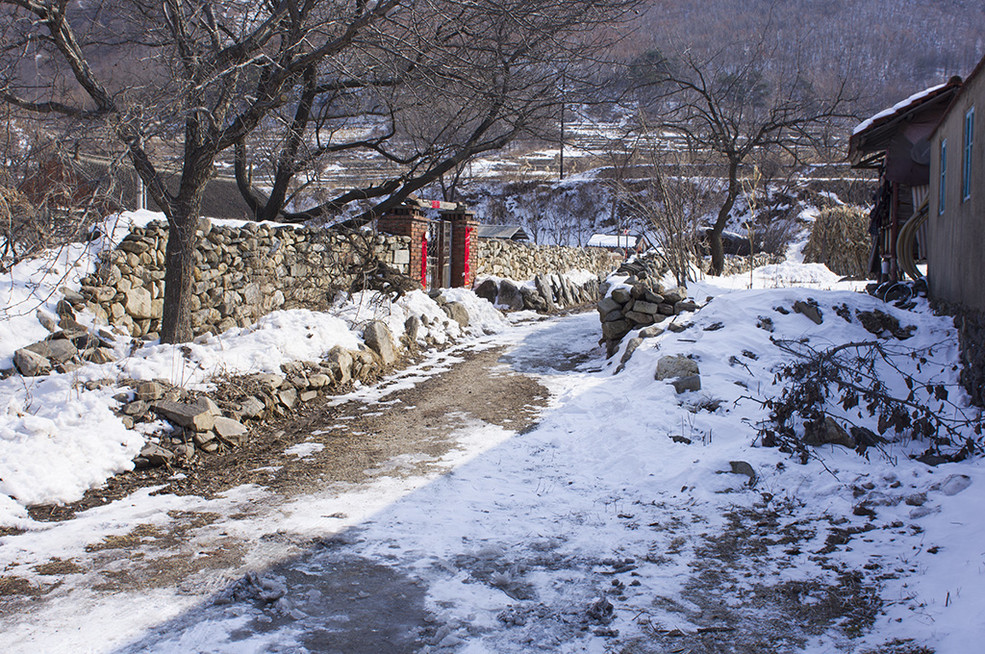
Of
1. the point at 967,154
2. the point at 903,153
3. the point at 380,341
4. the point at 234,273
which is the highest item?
the point at 903,153

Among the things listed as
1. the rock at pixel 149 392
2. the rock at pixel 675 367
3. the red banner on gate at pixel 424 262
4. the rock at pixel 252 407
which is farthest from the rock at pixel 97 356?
the red banner on gate at pixel 424 262

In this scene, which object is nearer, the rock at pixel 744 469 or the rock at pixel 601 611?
the rock at pixel 601 611

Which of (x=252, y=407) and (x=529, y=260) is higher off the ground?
(x=529, y=260)

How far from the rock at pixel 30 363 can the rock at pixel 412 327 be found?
5.30m

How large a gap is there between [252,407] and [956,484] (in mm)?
5700

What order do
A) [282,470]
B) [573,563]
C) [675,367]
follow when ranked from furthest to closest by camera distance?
[675,367] → [282,470] → [573,563]

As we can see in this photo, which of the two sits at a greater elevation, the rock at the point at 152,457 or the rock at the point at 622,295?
the rock at the point at 622,295

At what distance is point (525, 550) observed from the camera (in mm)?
3713

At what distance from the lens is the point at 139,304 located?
291 inches

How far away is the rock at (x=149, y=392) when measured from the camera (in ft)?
17.6

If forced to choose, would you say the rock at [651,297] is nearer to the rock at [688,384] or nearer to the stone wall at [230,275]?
the rock at [688,384]

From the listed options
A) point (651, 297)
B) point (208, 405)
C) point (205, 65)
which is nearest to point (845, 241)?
point (651, 297)

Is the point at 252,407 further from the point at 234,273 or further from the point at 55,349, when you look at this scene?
the point at 234,273

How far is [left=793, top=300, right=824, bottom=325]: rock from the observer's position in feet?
26.3
